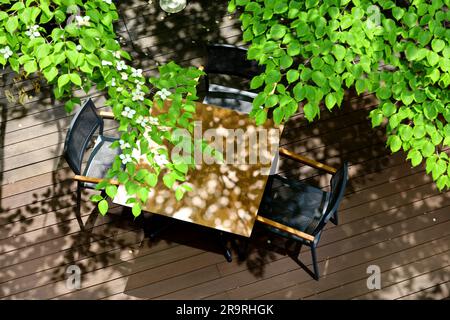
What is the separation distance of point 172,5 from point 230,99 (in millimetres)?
1559

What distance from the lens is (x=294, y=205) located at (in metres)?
3.54

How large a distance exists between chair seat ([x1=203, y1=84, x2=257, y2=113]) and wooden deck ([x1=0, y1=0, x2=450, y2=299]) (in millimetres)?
636

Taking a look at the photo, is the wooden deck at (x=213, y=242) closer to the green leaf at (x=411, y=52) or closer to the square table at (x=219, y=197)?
the square table at (x=219, y=197)

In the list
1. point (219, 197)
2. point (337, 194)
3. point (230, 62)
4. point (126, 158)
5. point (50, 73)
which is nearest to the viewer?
point (50, 73)

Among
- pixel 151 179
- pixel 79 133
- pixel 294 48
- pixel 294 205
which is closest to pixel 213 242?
pixel 294 205

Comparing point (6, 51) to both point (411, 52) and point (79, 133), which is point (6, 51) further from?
point (411, 52)

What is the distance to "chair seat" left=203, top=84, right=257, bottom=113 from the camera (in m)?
3.82

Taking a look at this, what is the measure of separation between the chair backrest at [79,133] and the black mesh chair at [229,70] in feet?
3.00

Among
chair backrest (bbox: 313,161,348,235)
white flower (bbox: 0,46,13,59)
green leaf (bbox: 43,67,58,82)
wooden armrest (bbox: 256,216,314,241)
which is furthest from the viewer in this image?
wooden armrest (bbox: 256,216,314,241)

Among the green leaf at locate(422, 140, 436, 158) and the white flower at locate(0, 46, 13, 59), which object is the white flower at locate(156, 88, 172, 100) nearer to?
the white flower at locate(0, 46, 13, 59)

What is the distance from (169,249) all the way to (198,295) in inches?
17.3

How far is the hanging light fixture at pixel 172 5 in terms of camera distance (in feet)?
15.8

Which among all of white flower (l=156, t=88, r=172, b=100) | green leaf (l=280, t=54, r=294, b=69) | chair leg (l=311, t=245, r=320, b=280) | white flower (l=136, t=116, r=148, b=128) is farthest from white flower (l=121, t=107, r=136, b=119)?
chair leg (l=311, t=245, r=320, b=280)

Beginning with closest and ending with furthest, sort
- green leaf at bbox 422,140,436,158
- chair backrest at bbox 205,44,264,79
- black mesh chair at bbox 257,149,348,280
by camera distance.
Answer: green leaf at bbox 422,140,436,158, black mesh chair at bbox 257,149,348,280, chair backrest at bbox 205,44,264,79
